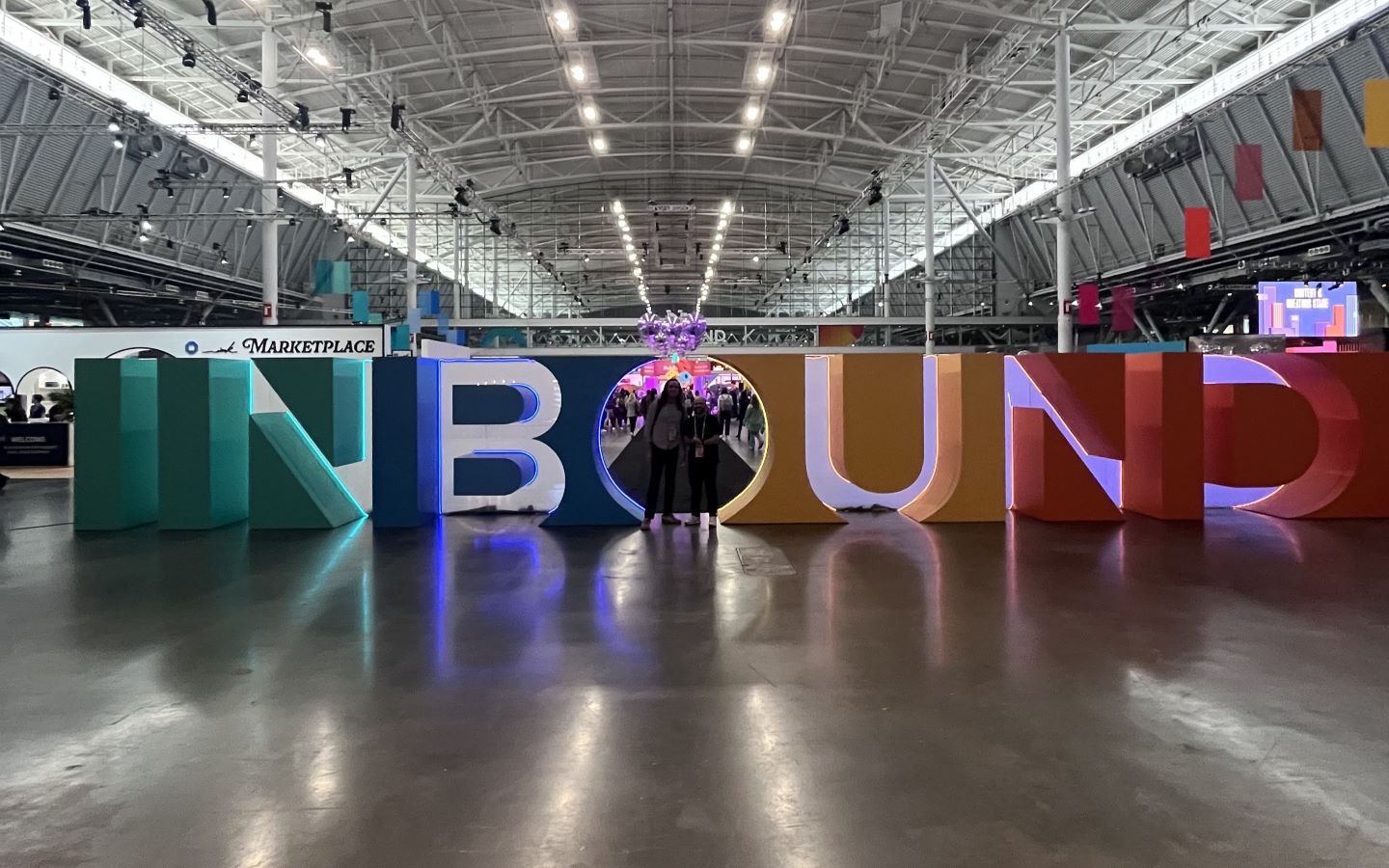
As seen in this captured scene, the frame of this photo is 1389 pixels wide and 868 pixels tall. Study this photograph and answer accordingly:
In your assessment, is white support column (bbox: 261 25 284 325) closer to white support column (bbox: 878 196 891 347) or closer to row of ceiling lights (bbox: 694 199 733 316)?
row of ceiling lights (bbox: 694 199 733 316)

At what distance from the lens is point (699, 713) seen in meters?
3.88

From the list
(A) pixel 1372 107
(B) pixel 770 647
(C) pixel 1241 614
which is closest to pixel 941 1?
(A) pixel 1372 107

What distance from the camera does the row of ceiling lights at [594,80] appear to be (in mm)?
16953

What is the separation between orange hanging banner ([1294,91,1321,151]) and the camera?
1241 cm

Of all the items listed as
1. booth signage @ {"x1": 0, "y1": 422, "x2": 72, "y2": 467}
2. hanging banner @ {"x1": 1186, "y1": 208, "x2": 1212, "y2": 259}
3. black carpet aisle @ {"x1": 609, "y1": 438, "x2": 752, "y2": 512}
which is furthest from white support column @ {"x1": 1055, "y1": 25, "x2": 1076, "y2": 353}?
booth signage @ {"x1": 0, "y1": 422, "x2": 72, "y2": 467}

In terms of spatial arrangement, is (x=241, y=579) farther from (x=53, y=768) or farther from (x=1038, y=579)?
(x=1038, y=579)

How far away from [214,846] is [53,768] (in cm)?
112

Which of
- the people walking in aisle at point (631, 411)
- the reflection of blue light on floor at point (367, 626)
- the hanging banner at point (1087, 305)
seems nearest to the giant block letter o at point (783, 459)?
the reflection of blue light on floor at point (367, 626)

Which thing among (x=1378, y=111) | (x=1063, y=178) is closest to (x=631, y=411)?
(x=1063, y=178)

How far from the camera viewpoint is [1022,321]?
2803 cm

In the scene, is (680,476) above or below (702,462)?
below

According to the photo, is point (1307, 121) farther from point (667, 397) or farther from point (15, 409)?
point (15, 409)

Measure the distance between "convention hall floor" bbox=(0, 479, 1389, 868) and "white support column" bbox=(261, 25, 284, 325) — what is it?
43.3ft

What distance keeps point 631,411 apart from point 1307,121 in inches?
762
